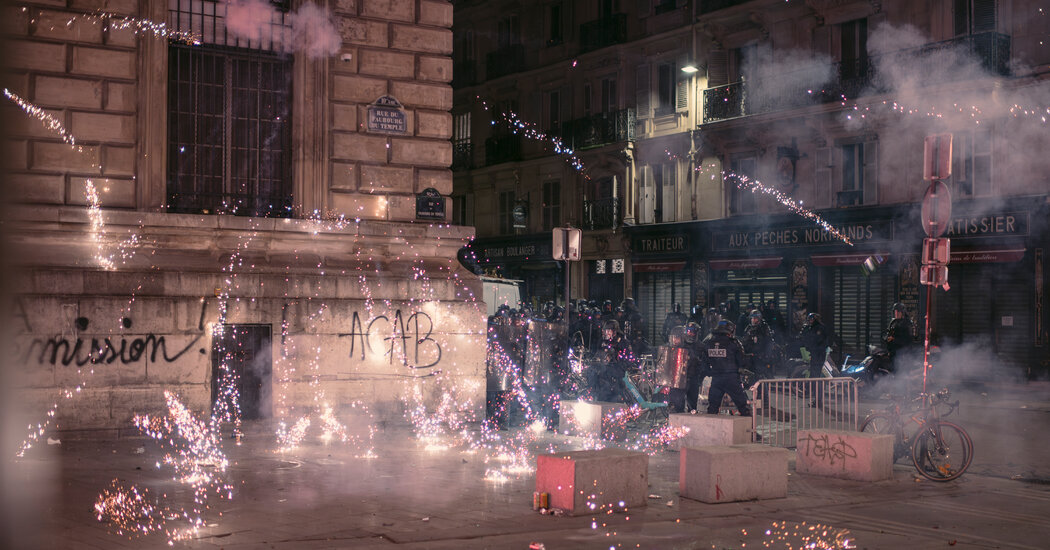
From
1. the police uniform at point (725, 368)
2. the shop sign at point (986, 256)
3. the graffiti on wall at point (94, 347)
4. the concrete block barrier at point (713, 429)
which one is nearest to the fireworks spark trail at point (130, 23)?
the graffiti on wall at point (94, 347)

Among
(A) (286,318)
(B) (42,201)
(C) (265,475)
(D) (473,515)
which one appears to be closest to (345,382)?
(A) (286,318)

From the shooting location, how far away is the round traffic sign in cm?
1048

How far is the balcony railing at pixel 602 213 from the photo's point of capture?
33.8 metres

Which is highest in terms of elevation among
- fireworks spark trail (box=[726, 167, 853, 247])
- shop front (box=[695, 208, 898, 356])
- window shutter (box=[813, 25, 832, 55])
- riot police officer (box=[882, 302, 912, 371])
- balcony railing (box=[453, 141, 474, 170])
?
window shutter (box=[813, 25, 832, 55])

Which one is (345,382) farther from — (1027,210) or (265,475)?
(1027,210)

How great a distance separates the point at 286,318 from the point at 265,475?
2.96 meters

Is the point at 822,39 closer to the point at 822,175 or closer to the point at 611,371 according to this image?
the point at 822,175

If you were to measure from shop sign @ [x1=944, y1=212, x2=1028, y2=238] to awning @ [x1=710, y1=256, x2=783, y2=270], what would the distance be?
5535 mm

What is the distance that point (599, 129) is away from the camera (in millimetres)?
33969

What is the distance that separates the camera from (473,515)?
24.6ft

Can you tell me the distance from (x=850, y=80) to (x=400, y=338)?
17.7 meters

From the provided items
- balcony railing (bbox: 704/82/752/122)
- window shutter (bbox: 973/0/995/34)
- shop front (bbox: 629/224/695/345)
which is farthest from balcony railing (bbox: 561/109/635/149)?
window shutter (bbox: 973/0/995/34)

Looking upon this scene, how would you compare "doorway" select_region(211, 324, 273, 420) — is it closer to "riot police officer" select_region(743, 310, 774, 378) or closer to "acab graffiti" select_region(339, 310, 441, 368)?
"acab graffiti" select_region(339, 310, 441, 368)

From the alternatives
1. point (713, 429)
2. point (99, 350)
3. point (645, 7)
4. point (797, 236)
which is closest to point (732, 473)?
point (713, 429)
